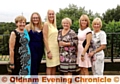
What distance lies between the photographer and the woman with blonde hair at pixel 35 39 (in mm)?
4094

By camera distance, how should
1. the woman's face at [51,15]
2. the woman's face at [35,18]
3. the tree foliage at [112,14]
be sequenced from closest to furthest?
1. the woman's face at [35,18]
2. the woman's face at [51,15]
3. the tree foliage at [112,14]

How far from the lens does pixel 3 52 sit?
20.2 ft

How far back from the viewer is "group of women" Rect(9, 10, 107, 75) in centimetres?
411

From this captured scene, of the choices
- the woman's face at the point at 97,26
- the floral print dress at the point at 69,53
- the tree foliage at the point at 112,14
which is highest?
the tree foliage at the point at 112,14

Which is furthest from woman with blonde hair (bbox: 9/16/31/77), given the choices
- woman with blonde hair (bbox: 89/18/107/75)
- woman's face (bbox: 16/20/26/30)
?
woman with blonde hair (bbox: 89/18/107/75)

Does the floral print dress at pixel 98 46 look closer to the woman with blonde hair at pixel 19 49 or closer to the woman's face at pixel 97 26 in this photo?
the woman's face at pixel 97 26

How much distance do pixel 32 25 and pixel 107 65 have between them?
269cm

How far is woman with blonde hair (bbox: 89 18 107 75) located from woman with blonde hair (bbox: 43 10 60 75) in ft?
1.95

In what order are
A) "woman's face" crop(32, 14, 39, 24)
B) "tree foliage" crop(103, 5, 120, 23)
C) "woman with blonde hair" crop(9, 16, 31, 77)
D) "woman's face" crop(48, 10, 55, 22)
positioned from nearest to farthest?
"woman with blonde hair" crop(9, 16, 31, 77) < "woman's face" crop(32, 14, 39, 24) < "woman's face" crop(48, 10, 55, 22) < "tree foliage" crop(103, 5, 120, 23)

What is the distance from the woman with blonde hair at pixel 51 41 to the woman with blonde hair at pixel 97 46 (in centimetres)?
60

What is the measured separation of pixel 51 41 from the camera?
4.20 meters

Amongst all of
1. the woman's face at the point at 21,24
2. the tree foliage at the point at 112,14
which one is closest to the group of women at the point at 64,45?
the woman's face at the point at 21,24

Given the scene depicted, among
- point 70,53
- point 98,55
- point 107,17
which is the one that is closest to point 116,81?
point 98,55

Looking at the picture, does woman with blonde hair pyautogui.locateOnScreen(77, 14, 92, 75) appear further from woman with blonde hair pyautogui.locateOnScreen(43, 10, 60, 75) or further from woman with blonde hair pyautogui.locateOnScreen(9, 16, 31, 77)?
woman with blonde hair pyautogui.locateOnScreen(9, 16, 31, 77)
